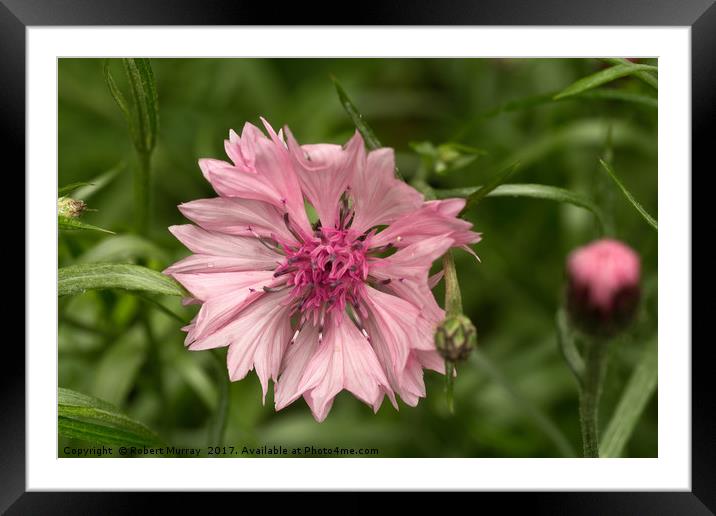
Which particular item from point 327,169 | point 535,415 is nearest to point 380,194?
point 327,169

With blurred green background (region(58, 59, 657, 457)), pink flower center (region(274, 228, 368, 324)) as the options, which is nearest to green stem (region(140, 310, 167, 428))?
blurred green background (region(58, 59, 657, 457))

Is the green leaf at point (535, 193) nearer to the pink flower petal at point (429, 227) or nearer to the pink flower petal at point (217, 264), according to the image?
the pink flower petal at point (429, 227)

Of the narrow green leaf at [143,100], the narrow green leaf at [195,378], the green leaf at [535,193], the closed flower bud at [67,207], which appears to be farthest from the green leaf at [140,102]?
the narrow green leaf at [195,378]

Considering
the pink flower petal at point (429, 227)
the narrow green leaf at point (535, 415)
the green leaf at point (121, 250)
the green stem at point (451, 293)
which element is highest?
the pink flower petal at point (429, 227)

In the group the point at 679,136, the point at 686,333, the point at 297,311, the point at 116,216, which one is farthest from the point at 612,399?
the point at 116,216

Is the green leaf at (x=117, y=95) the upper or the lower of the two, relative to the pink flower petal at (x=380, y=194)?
upper

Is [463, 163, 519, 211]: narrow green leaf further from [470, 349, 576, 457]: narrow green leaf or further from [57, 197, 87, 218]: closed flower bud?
[57, 197, 87, 218]: closed flower bud

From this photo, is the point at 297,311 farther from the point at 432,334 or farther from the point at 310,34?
the point at 310,34
